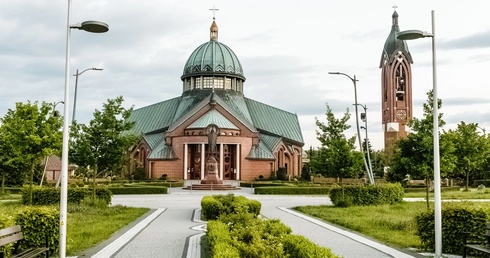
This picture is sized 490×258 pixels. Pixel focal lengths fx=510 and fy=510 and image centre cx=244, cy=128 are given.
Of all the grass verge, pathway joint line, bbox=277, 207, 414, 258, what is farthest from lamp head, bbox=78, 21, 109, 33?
the grass verge

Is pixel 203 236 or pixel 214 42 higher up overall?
pixel 214 42

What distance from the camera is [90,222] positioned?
1870cm

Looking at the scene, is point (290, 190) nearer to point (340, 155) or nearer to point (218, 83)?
point (340, 155)

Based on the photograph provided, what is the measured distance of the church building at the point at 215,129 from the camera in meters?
65.9

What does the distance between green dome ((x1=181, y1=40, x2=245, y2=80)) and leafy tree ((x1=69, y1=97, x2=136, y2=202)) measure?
48.1 metres

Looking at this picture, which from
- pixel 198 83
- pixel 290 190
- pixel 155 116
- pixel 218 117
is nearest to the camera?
pixel 290 190

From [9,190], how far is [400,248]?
38836 millimetres

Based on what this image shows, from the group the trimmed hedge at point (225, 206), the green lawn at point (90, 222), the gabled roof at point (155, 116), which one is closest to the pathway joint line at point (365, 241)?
the trimmed hedge at point (225, 206)

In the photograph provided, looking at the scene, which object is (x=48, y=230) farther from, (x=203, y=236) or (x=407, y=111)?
(x=407, y=111)

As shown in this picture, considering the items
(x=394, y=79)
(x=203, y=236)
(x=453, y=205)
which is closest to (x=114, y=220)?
(x=203, y=236)

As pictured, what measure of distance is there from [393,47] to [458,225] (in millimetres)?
81333

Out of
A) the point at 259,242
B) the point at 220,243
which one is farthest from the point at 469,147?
the point at 220,243

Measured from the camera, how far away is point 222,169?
6500 centimetres

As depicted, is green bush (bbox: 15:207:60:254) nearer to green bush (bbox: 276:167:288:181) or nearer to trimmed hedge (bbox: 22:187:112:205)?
trimmed hedge (bbox: 22:187:112:205)
